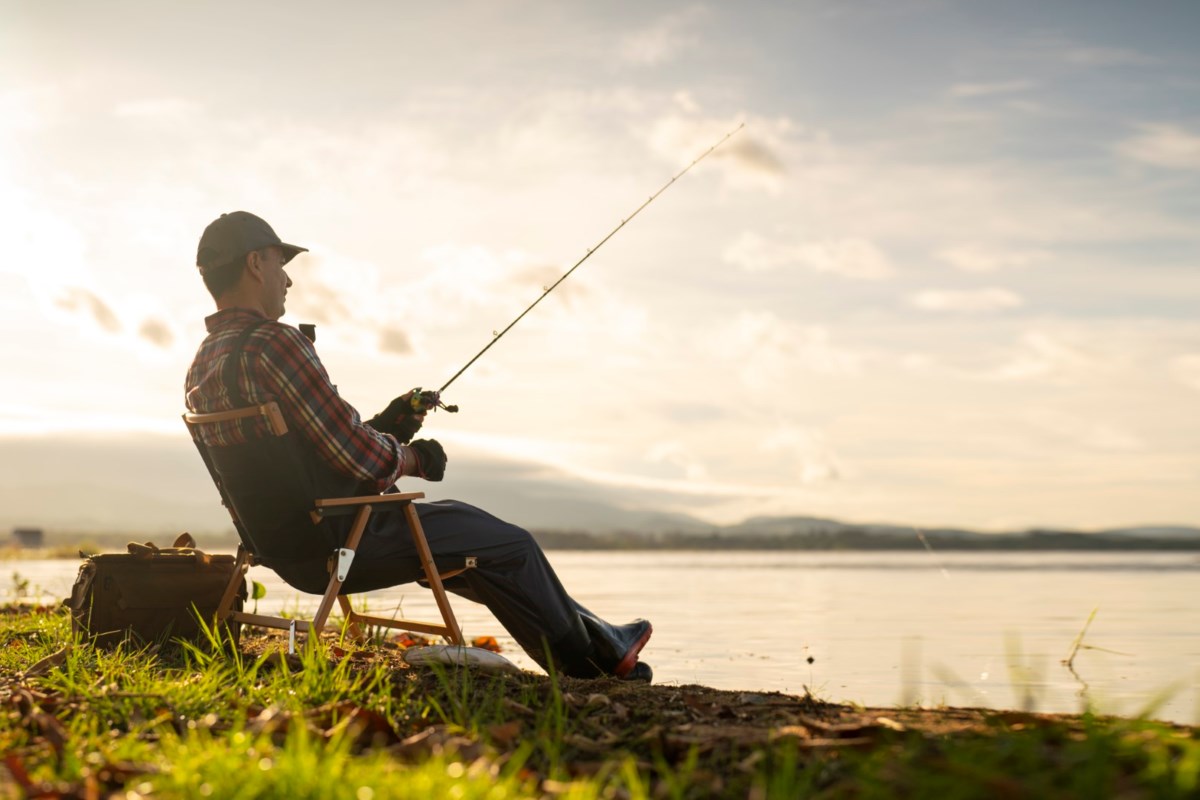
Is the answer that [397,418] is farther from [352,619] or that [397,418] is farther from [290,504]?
[352,619]

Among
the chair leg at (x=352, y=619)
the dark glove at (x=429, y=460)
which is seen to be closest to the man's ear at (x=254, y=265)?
Answer: the dark glove at (x=429, y=460)

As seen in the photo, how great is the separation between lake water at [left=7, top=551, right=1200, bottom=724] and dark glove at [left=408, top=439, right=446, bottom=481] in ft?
5.26

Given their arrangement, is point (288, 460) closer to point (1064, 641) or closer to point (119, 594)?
point (119, 594)

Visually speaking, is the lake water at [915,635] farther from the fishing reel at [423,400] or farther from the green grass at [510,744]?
the fishing reel at [423,400]

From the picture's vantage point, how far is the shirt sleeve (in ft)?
16.6

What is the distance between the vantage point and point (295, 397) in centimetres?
507

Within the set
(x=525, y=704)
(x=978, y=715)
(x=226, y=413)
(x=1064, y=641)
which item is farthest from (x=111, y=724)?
(x=1064, y=641)

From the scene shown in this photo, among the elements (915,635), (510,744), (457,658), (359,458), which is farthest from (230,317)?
(915,635)

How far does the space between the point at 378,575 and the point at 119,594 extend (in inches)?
56.1

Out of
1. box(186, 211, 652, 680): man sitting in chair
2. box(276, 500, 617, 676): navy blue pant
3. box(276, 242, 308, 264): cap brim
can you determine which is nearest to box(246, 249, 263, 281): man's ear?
box(186, 211, 652, 680): man sitting in chair

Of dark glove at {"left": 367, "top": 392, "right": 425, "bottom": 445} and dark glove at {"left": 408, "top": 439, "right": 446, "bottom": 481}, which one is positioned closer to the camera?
dark glove at {"left": 408, "top": 439, "right": 446, "bottom": 481}

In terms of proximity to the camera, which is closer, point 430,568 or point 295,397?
point 295,397

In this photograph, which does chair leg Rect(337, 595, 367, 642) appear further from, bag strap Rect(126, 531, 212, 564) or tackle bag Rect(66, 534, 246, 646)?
bag strap Rect(126, 531, 212, 564)

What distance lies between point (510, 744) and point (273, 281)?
2870mm
